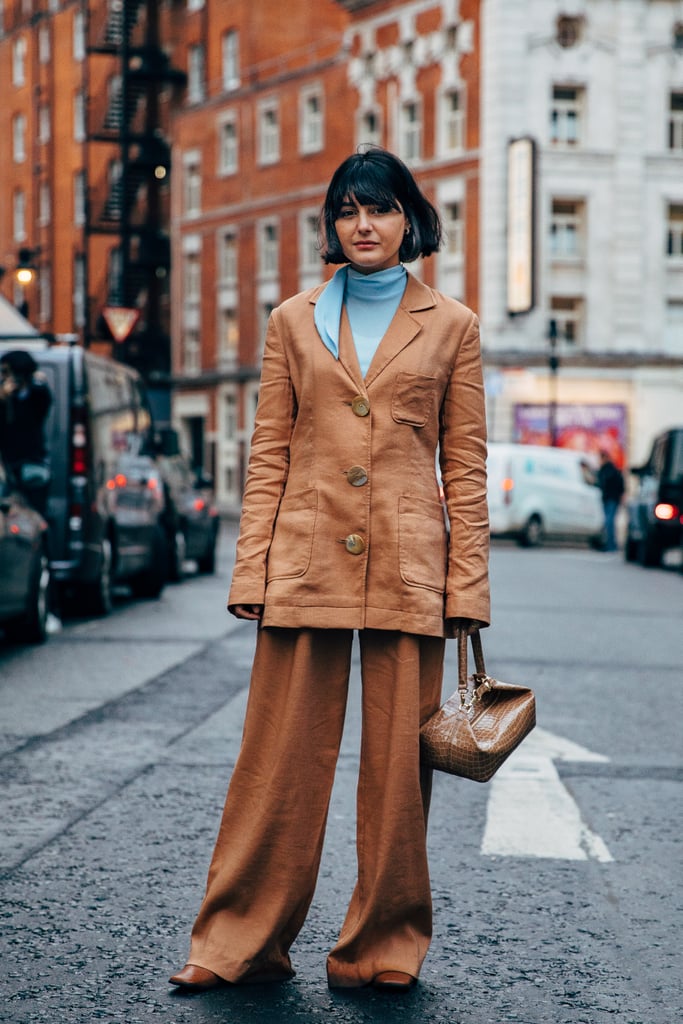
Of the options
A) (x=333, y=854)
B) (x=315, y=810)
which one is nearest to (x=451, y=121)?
(x=333, y=854)

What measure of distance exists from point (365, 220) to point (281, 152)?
2007 inches

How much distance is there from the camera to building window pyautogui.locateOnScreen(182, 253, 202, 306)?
57875 millimetres

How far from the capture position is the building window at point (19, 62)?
70.6 meters

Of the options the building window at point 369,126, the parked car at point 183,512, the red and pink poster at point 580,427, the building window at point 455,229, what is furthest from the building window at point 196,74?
the parked car at point 183,512

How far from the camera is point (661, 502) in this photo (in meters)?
24.6

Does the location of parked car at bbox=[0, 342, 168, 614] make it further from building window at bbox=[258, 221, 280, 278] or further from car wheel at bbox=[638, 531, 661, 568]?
building window at bbox=[258, 221, 280, 278]

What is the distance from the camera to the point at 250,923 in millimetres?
4055

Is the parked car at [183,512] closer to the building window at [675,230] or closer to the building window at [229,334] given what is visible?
the building window at [675,230]

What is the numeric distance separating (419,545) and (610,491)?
27.9 metres

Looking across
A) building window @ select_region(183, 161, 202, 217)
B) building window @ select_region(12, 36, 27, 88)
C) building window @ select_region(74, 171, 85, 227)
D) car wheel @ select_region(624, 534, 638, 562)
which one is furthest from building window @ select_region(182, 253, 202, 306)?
car wheel @ select_region(624, 534, 638, 562)

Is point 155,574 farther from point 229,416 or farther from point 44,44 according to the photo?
point 44,44

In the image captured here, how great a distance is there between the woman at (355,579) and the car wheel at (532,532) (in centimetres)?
2841

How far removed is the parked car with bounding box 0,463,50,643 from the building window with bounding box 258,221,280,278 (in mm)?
42178

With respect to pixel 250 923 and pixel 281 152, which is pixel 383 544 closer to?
pixel 250 923
